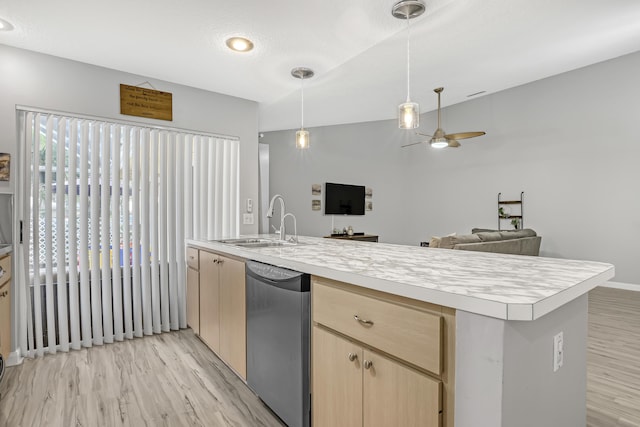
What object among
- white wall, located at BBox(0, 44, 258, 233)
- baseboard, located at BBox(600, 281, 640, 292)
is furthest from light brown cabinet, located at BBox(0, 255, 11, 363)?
baseboard, located at BBox(600, 281, 640, 292)

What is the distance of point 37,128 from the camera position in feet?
7.97

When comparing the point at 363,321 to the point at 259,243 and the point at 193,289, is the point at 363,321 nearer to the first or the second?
the point at 259,243

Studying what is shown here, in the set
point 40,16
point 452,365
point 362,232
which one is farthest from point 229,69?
point 362,232

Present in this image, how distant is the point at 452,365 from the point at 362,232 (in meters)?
5.98

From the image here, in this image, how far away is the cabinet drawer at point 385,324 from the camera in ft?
3.17

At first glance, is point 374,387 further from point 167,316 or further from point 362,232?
point 362,232

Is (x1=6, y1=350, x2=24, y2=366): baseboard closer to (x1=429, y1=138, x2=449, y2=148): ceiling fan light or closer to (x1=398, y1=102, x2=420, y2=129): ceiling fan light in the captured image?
(x1=398, y1=102, x2=420, y2=129): ceiling fan light

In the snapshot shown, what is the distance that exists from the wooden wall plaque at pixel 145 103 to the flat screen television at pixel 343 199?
11.8 feet

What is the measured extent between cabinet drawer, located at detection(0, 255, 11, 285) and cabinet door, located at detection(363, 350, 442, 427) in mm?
2283

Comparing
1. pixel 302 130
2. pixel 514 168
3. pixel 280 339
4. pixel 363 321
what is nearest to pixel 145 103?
pixel 302 130

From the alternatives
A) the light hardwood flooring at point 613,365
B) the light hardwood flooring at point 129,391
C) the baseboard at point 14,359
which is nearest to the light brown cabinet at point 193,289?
the light hardwood flooring at point 129,391

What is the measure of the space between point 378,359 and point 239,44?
2.26 metres

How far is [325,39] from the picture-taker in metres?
2.34

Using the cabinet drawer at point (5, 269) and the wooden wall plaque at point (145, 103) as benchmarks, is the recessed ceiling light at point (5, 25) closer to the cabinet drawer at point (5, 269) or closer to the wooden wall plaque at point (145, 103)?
the wooden wall plaque at point (145, 103)
